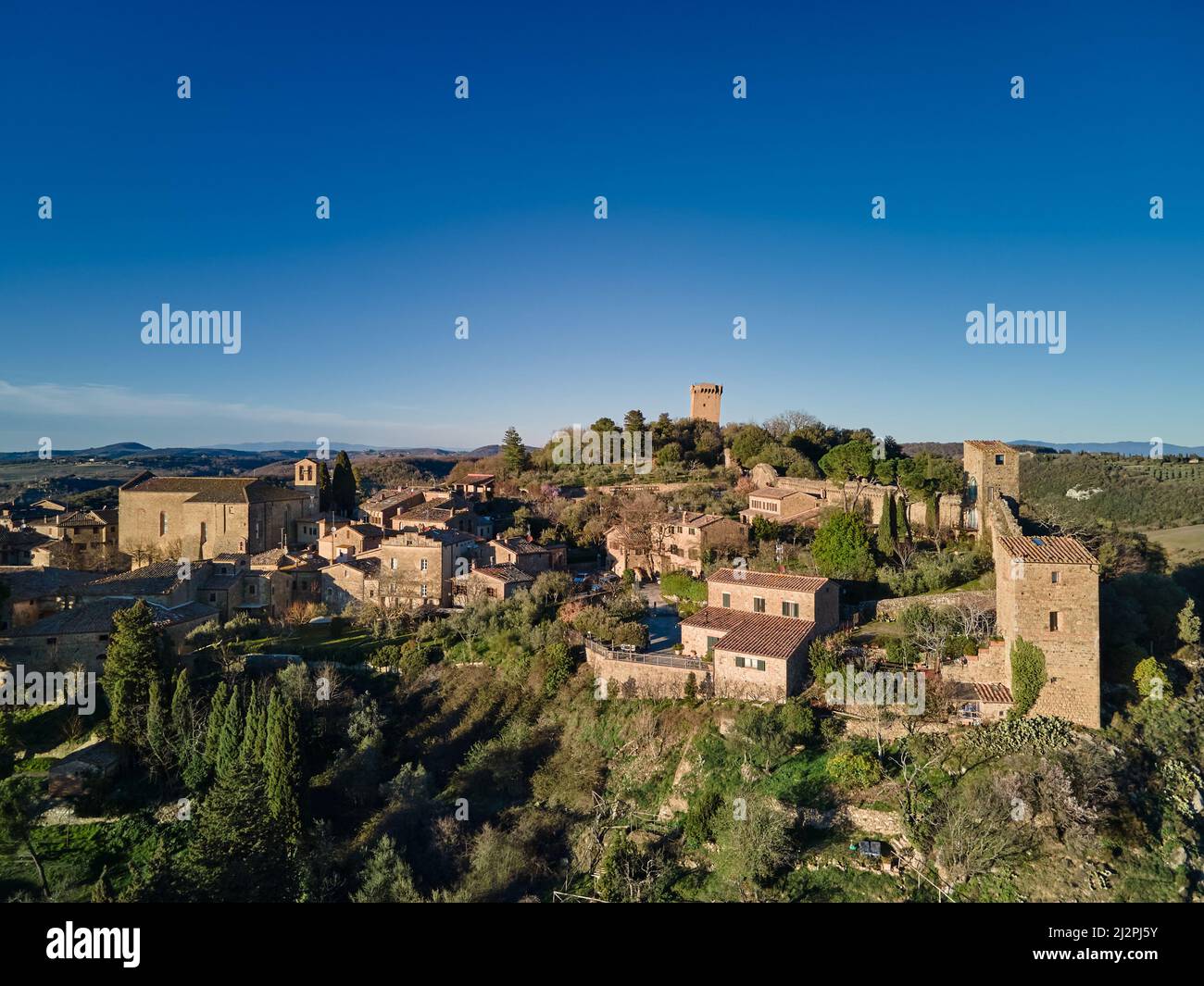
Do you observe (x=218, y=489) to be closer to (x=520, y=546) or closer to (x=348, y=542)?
(x=348, y=542)

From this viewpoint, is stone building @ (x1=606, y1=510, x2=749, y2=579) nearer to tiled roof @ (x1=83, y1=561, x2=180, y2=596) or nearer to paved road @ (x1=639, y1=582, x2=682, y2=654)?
paved road @ (x1=639, y1=582, x2=682, y2=654)

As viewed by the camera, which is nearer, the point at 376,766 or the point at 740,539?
the point at 376,766

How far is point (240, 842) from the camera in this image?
14836 mm

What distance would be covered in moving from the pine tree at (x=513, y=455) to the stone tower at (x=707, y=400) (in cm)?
1531

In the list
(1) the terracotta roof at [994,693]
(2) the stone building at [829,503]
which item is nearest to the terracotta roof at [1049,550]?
(1) the terracotta roof at [994,693]

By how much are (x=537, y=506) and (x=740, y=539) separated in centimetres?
1344

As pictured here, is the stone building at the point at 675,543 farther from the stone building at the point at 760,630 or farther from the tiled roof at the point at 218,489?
the tiled roof at the point at 218,489

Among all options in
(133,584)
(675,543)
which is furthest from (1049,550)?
(133,584)

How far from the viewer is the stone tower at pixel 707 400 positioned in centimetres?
5634
